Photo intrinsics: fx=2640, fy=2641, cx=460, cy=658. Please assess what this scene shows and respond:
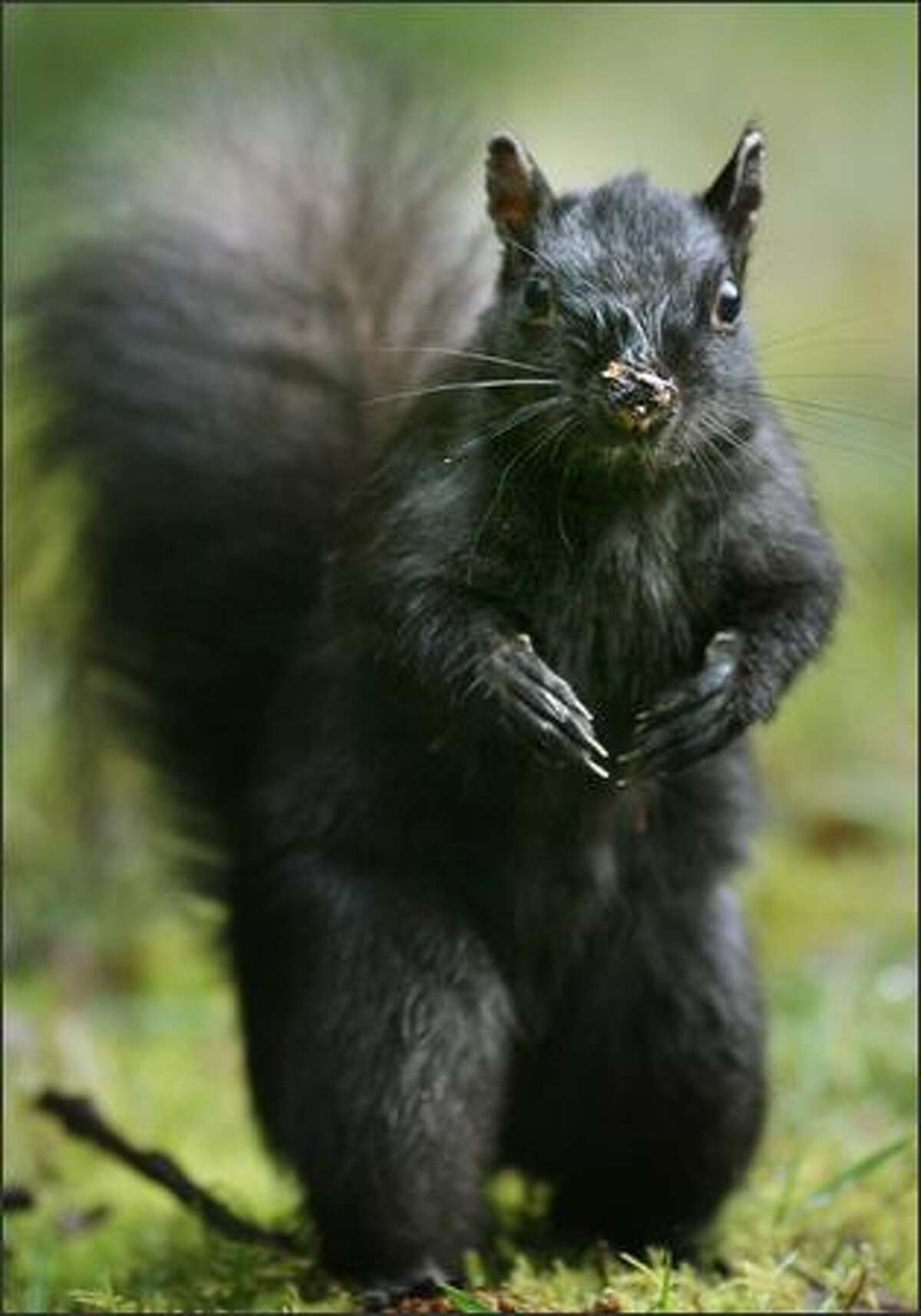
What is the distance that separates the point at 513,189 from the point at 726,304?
13.4 inches

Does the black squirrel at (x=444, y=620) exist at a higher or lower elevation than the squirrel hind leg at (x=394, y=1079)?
higher

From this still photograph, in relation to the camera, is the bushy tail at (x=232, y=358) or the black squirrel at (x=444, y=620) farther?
the bushy tail at (x=232, y=358)

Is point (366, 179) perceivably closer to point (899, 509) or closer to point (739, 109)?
point (899, 509)

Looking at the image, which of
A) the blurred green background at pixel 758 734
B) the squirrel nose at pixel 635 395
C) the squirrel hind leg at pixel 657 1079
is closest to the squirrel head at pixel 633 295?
the squirrel nose at pixel 635 395

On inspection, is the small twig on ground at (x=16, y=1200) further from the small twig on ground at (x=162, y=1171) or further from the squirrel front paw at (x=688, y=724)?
the squirrel front paw at (x=688, y=724)

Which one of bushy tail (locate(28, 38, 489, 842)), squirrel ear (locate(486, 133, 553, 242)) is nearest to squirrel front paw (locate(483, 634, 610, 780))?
squirrel ear (locate(486, 133, 553, 242))

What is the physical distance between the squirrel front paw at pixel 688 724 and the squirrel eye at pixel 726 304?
→ 47cm

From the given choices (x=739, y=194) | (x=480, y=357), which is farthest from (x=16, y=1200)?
(x=739, y=194)

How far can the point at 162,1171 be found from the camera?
178 inches

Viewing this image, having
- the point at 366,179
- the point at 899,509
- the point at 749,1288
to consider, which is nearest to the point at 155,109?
the point at 366,179

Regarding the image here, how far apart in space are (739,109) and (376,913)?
5.66m

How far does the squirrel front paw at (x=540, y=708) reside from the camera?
347 cm

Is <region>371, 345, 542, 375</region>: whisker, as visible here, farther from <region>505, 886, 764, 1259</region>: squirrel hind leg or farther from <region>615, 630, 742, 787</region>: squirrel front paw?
<region>505, 886, 764, 1259</region>: squirrel hind leg

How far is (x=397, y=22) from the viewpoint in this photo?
260 inches
